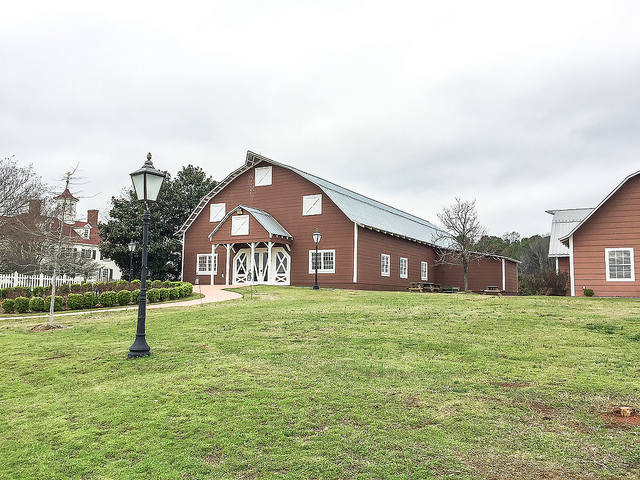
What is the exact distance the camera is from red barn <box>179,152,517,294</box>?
2661 centimetres

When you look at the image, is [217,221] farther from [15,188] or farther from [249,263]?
[15,188]

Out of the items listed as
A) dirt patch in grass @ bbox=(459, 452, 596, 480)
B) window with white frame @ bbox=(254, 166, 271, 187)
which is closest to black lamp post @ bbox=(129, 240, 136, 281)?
window with white frame @ bbox=(254, 166, 271, 187)

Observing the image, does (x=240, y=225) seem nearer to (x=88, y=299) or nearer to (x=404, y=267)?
(x=88, y=299)

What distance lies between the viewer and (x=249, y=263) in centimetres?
2912

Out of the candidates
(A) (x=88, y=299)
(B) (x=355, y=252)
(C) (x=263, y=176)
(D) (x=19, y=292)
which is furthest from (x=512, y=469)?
(C) (x=263, y=176)

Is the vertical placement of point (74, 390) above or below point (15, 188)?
below

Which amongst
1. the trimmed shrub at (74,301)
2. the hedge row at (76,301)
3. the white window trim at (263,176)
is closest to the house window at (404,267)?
the white window trim at (263,176)

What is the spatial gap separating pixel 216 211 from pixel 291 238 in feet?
19.1

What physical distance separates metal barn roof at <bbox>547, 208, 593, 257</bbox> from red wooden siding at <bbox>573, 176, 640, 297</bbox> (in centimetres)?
932

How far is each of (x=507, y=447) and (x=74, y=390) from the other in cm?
572

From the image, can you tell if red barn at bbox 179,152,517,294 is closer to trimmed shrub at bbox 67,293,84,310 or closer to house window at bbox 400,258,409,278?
house window at bbox 400,258,409,278

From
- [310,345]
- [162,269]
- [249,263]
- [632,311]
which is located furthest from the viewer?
A: [162,269]

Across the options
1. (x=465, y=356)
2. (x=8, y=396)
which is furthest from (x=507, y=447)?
(x=8, y=396)

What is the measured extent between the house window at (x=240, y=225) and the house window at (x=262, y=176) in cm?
306
